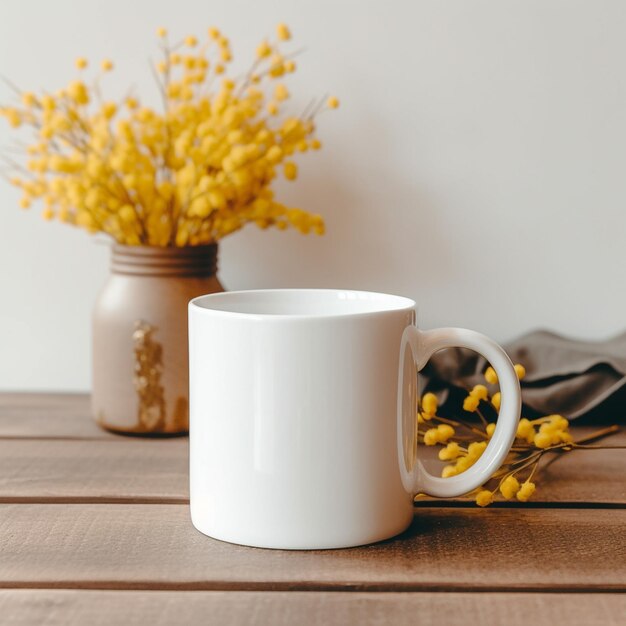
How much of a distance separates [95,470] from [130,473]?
3 cm

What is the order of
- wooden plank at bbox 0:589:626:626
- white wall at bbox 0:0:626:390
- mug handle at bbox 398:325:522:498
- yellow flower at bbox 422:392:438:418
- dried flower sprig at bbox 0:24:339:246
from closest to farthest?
wooden plank at bbox 0:589:626:626 < mug handle at bbox 398:325:522:498 < yellow flower at bbox 422:392:438:418 < dried flower sprig at bbox 0:24:339:246 < white wall at bbox 0:0:626:390

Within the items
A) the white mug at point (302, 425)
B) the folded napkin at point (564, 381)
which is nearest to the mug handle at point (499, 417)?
the white mug at point (302, 425)

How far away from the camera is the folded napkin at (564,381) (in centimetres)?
85

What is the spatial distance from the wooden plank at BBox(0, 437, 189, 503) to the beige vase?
3cm

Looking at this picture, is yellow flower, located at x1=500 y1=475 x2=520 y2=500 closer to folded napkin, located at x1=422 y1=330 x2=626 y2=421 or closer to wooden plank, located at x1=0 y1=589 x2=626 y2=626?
wooden plank, located at x1=0 y1=589 x2=626 y2=626

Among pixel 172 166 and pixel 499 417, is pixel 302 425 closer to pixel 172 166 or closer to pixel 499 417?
pixel 499 417

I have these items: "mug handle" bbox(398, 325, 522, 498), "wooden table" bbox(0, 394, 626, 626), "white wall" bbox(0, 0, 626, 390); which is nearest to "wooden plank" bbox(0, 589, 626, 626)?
"wooden table" bbox(0, 394, 626, 626)

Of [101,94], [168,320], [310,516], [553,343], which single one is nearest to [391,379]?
[310,516]

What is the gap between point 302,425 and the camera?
20.6 inches

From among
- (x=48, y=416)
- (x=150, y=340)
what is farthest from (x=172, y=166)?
(x=48, y=416)

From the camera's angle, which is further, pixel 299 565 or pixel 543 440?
pixel 543 440

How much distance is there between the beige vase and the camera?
0.82 meters

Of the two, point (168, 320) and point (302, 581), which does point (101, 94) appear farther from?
point (302, 581)

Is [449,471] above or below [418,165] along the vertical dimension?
below
